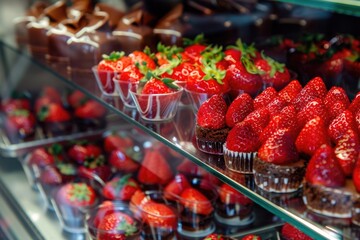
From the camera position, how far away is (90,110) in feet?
8.70

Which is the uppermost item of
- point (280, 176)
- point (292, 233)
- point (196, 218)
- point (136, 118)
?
point (280, 176)

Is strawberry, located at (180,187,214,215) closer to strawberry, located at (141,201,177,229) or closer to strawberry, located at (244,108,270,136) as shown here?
strawberry, located at (141,201,177,229)

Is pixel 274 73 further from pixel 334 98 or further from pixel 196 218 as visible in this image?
pixel 196 218

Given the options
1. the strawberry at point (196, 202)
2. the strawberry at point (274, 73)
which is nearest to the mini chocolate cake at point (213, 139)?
the strawberry at point (274, 73)

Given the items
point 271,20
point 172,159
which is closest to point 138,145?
point 172,159

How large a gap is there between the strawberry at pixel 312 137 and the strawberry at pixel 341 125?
25 millimetres

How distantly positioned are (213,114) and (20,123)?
1644 mm

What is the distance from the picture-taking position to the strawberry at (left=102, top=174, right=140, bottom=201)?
2.00 m

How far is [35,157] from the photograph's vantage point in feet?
7.95

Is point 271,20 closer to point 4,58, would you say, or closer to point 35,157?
point 35,157

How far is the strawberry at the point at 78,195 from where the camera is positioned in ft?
6.72

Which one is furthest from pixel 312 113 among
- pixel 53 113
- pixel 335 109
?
pixel 53 113

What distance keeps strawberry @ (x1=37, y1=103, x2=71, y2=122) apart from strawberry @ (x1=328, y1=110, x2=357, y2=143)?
1.82m

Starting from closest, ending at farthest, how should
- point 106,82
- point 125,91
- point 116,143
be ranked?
point 125,91, point 106,82, point 116,143
